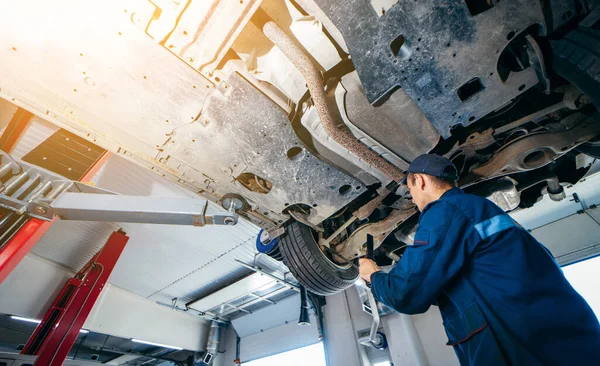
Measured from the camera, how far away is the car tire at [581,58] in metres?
1.16

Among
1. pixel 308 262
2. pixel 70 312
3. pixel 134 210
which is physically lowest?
pixel 134 210

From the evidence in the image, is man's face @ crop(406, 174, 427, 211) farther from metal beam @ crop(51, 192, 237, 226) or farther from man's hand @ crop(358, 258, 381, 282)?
metal beam @ crop(51, 192, 237, 226)

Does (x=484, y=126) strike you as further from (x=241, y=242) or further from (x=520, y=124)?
(x=241, y=242)

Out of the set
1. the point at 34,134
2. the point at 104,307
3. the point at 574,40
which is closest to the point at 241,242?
the point at 34,134

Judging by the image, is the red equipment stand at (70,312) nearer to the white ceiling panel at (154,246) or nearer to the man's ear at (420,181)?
the white ceiling panel at (154,246)

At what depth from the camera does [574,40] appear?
3.95 ft

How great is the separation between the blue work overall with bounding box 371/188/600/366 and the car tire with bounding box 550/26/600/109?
770 mm

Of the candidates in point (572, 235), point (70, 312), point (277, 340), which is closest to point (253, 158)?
point (572, 235)

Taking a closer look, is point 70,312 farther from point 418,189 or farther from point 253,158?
point 418,189

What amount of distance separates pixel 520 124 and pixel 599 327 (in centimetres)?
124

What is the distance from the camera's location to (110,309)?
5805mm

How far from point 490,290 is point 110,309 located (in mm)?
7644

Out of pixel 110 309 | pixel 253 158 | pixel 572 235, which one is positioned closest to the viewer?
pixel 253 158

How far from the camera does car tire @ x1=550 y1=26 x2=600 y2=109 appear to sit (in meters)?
1.16
